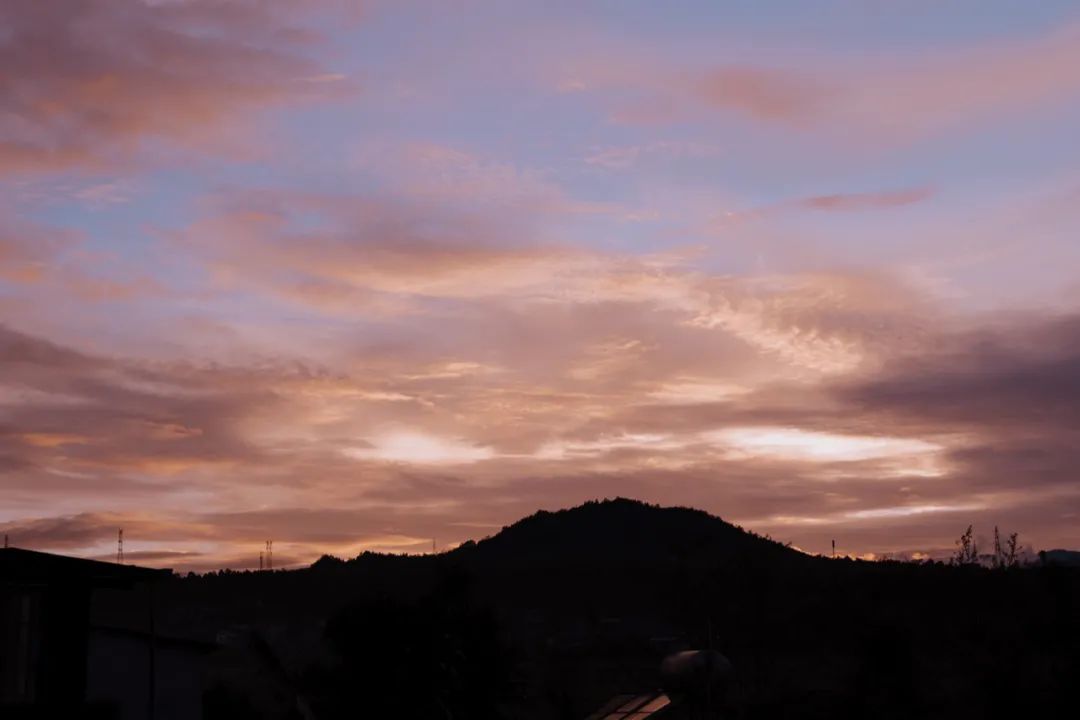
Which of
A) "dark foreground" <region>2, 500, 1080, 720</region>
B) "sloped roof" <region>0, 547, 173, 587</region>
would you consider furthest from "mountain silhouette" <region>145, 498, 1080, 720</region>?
"sloped roof" <region>0, 547, 173, 587</region>

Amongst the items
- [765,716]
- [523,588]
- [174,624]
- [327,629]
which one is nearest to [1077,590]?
[765,716]

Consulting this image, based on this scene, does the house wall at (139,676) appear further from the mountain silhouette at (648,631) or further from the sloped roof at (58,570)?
the sloped roof at (58,570)

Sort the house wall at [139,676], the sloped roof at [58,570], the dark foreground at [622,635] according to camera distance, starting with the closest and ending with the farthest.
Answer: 1. the sloped roof at [58,570]
2. the house wall at [139,676]
3. the dark foreground at [622,635]

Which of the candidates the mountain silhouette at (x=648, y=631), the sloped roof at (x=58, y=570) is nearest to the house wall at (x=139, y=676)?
the mountain silhouette at (x=648, y=631)

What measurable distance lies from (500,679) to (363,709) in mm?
5724

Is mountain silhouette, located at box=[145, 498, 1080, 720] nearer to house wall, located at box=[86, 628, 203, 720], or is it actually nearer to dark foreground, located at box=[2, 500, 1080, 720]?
dark foreground, located at box=[2, 500, 1080, 720]

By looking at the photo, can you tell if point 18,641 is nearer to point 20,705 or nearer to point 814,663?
point 20,705

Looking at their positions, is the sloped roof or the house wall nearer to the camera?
the sloped roof

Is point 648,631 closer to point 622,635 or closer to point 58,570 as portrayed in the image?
point 622,635

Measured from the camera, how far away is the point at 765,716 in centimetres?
5675

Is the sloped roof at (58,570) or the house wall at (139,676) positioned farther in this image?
the house wall at (139,676)

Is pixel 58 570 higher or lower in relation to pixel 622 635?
higher

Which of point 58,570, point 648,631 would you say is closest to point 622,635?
point 648,631

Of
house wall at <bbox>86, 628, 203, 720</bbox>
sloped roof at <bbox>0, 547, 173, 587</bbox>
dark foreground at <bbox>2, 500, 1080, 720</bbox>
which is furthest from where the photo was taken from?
dark foreground at <bbox>2, 500, 1080, 720</bbox>
